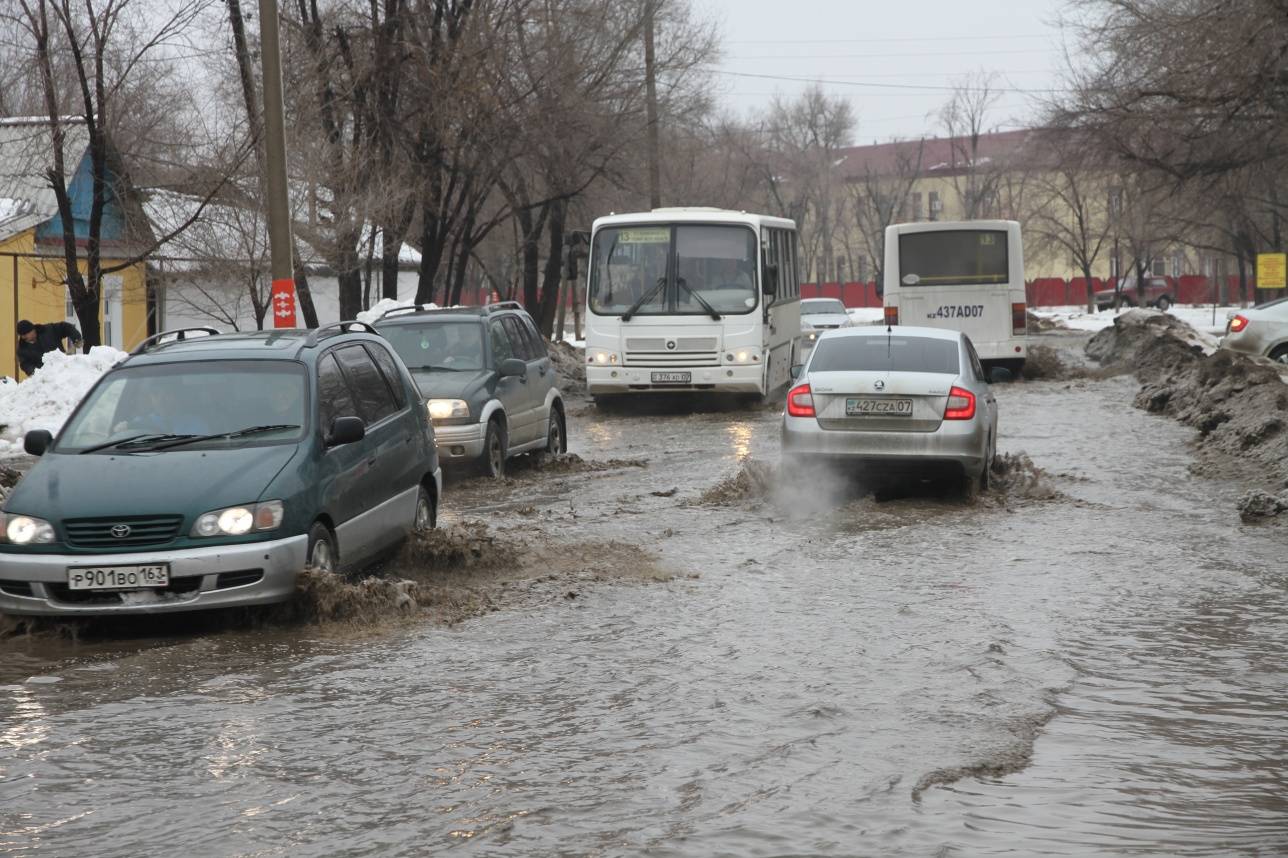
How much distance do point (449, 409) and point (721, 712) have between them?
8.76 metres

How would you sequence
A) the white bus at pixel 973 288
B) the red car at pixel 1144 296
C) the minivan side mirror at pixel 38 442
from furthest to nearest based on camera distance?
the red car at pixel 1144 296 → the white bus at pixel 973 288 → the minivan side mirror at pixel 38 442

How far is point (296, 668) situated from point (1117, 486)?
9220mm

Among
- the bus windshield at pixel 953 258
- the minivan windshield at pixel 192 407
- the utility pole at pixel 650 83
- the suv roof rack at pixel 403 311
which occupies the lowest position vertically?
the minivan windshield at pixel 192 407

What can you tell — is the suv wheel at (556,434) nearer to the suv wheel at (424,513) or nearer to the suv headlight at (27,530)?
the suv wheel at (424,513)

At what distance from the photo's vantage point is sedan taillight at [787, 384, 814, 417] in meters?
13.5

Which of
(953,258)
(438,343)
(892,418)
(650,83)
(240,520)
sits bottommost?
(240,520)

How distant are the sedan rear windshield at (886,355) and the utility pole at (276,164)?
6957 millimetres

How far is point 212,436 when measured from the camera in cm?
901

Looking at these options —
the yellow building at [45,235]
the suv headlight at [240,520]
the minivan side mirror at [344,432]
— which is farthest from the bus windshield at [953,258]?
the suv headlight at [240,520]

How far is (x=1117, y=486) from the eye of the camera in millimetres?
14812

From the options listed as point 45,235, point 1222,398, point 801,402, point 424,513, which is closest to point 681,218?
point 1222,398

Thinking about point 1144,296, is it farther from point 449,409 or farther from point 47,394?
point 449,409

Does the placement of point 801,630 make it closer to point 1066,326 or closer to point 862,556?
point 862,556

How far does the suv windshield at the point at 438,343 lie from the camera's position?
53.3 ft
